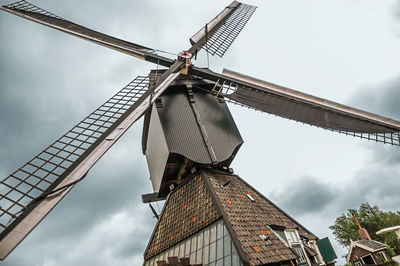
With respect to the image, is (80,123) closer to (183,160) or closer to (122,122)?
(122,122)

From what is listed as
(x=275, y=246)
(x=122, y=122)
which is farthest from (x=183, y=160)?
(x=275, y=246)

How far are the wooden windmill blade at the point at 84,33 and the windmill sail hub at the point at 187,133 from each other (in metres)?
2.60

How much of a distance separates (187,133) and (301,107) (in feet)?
16.2

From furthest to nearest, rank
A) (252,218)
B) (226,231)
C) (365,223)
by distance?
(365,223), (252,218), (226,231)

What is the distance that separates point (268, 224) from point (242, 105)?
540cm

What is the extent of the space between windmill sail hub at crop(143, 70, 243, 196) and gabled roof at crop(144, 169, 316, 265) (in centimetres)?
69

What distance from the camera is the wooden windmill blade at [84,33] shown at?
12282 millimetres

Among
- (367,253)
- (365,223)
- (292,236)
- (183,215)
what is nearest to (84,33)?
(183,215)

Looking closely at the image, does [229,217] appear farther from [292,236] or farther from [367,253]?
[367,253]

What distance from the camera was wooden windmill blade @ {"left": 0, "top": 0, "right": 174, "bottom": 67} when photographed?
40.3ft

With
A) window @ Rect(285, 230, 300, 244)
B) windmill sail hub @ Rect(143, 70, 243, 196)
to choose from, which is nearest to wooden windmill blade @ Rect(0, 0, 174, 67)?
windmill sail hub @ Rect(143, 70, 243, 196)

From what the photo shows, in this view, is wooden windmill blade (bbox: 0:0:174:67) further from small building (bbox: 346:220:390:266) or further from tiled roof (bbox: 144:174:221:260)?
small building (bbox: 346:220:390:266)

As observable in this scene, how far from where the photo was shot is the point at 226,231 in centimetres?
639

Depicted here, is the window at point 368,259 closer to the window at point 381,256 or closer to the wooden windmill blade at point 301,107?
the window at point 381,256
